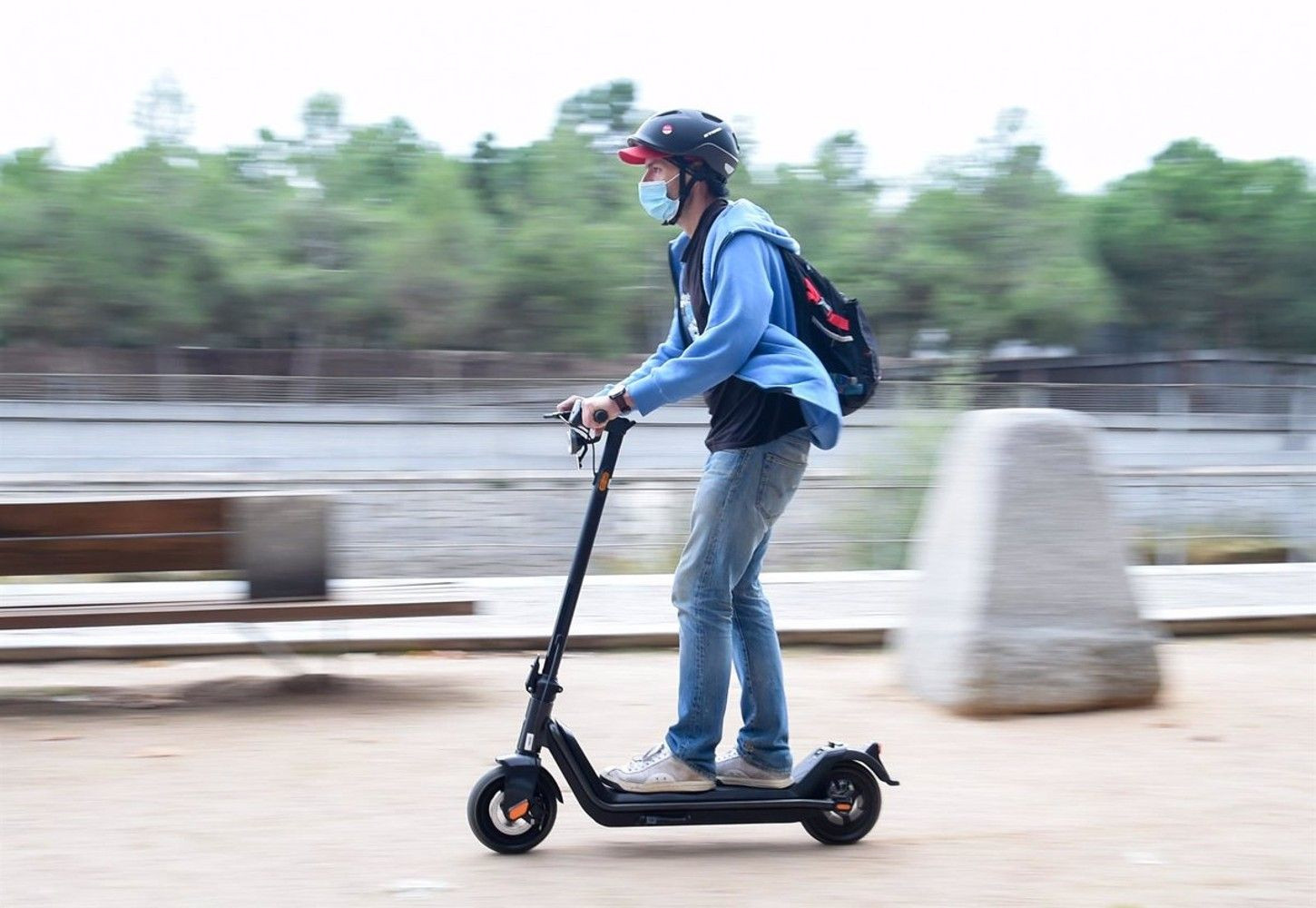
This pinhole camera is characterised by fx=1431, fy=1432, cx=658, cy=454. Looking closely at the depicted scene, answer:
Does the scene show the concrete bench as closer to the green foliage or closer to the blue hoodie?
the blue hoodie

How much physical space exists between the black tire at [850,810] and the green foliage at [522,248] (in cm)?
3478

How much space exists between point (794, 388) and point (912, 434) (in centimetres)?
1027

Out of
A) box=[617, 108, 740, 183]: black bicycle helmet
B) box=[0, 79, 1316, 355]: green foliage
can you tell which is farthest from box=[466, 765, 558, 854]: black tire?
box=[0, 79, 1316, 355]: green foliage

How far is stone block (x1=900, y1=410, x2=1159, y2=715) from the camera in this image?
562 cm

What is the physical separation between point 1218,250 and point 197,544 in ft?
187

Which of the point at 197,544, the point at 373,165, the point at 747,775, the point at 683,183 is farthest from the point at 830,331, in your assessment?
the point at 373,165

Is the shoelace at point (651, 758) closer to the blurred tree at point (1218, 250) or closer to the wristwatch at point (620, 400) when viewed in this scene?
the wristwatch at point (620, 400)

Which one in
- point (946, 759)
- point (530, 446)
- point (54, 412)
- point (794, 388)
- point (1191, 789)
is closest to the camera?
point (794, 388)

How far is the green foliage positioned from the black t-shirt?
3465 cm

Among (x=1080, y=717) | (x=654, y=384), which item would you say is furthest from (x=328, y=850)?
(x=1080, y=717)

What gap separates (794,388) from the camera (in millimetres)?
3691

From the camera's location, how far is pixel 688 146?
3873mm

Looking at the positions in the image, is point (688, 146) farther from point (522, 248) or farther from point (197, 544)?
point (522, 248)

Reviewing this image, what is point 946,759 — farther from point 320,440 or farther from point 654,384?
point 320,440
